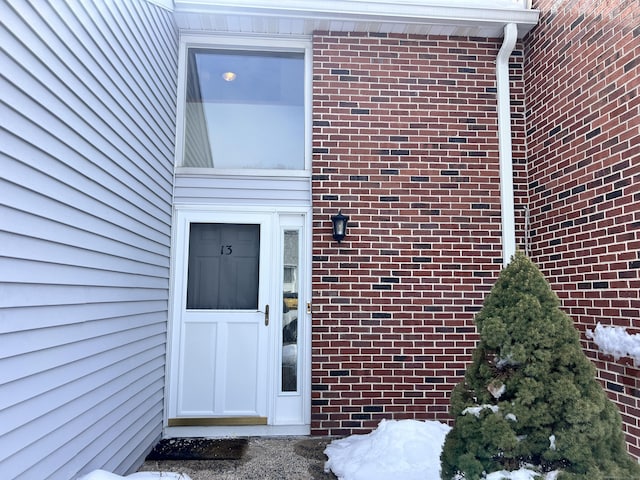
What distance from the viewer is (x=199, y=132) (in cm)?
400

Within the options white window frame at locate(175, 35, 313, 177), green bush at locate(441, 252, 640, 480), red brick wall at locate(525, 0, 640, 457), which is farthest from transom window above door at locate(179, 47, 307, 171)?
green bush at locate(441, 252, 640, 480)

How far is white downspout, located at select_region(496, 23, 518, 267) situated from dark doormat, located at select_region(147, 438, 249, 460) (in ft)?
8.88

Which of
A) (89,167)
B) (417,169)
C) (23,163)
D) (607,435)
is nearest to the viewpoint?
(23,163)

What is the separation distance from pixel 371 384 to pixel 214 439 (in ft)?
4.48

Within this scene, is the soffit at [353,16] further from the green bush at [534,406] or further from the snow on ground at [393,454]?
the snow on ground at [393,454]

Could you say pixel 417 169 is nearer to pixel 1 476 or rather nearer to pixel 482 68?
pixel 482 68

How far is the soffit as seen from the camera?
3.66m

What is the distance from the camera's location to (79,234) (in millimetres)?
2211

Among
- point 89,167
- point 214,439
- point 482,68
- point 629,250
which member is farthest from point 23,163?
point 482,68

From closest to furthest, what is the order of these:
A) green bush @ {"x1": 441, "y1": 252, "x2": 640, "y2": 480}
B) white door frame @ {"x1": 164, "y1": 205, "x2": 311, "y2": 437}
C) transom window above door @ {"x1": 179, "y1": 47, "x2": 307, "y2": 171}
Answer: green bush @ {"x1": 441, "y1": 252, "x2": 640, "y2": 480} → white door frame @ {"x1": 164, "y1": 205, "x2": 311, "y2": 437} → transom window above door @ {"x1": 179, "y1": 47, "x2": 307, "y2": 171}

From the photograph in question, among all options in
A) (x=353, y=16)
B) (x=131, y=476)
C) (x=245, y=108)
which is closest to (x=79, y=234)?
(x=131, y=476)

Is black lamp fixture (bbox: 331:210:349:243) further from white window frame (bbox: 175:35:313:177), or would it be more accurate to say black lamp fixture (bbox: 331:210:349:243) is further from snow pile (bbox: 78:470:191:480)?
snow pile (bbox: 78:470:191:480)

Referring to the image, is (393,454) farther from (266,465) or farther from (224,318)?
(224,318)

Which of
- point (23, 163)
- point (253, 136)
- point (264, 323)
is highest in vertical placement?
point (253, 136)
